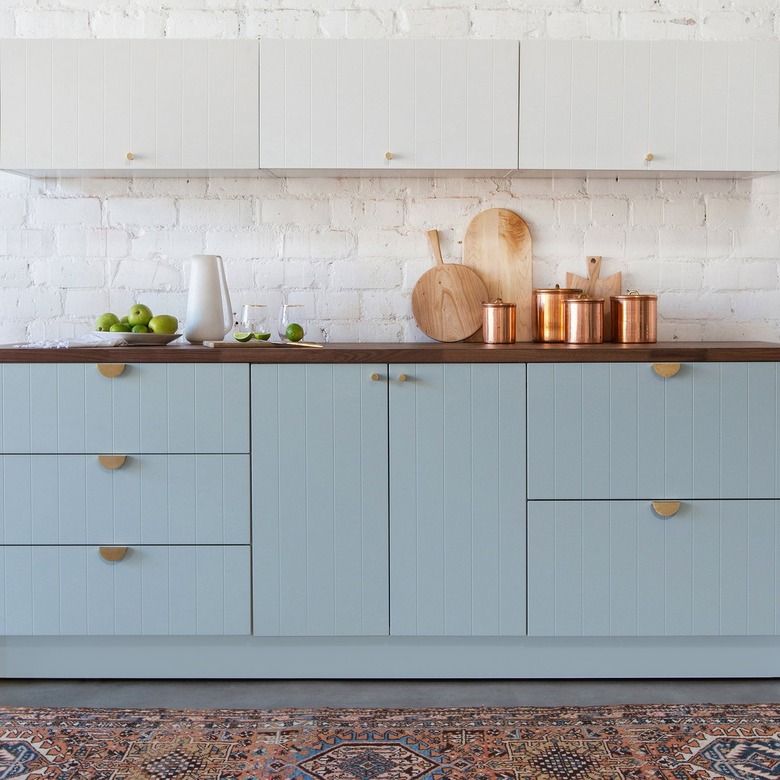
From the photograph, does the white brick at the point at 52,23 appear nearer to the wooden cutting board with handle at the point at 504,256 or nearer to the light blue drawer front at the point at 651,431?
the wooden cutting board with handle at the point at 504,256

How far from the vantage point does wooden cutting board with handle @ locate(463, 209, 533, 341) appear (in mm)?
3059

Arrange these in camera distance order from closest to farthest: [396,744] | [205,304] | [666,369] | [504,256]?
[396,744]
[666,369]
[205,304]
[504,256]

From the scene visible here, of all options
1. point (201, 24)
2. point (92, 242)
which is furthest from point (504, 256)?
point (92, 242)

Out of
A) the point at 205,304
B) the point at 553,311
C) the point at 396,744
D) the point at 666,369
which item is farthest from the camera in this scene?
the point at 553,311

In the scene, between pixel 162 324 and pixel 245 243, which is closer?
pixel 162 324

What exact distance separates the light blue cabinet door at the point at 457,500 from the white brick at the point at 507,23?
1215 mm

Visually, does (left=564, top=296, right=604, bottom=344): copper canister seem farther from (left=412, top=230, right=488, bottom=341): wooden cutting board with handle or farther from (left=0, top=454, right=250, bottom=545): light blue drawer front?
(left=0, top=454, right=250, bottom=545): light blue drawer front

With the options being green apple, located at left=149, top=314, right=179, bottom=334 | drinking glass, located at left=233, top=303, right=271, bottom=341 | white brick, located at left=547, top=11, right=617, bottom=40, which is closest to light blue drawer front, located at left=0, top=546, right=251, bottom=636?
green apple, located at left=149, top=314, right=179, bottom=334

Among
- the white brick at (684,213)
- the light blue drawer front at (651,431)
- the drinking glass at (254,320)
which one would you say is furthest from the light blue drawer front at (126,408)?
the white brick at (684,213)

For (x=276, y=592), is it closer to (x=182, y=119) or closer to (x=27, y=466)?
(x=27, y=466)

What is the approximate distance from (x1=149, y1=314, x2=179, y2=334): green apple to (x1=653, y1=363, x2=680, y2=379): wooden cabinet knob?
142cm

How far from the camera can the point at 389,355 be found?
2.50 meters

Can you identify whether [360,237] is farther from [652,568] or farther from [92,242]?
[652,568]

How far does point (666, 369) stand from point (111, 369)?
5.01 feet
